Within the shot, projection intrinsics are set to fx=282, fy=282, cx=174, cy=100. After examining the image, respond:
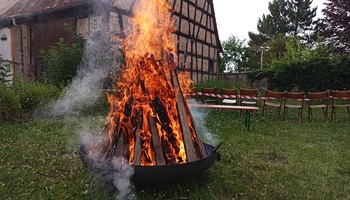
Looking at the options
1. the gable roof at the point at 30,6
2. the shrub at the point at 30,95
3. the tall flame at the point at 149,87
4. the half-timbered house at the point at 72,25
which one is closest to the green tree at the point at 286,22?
the half-timbered house at the point at 72,25

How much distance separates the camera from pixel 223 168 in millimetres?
3926

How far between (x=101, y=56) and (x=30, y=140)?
544cm

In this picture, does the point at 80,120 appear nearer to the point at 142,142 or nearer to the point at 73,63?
the point at 73,63

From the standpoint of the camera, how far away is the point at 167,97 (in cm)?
325

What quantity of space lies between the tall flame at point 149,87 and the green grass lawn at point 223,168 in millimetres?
554

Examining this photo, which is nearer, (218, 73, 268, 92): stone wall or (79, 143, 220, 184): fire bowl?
(79, 143, 220, 184): fire bowl

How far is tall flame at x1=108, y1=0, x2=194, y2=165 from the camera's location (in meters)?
3.07

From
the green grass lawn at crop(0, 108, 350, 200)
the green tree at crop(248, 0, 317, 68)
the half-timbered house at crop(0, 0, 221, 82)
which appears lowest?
the green grass lawn at crop(0, 108, 350, 200)

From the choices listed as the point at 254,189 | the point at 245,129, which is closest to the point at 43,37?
the point at 245,129

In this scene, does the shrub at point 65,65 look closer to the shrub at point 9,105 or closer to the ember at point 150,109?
the shrub at point 9,105

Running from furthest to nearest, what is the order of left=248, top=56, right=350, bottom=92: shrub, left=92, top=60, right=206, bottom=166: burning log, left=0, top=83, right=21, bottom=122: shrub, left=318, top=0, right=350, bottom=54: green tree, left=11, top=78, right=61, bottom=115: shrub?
left=318, top=0, right=350, bottom=54: green tree
left=248, top=56, right=350, bottom=92: shrub
left=11, top=78, right=61, bottom=115: shrub
left=0, top=83, right=21, bottom=122: shrub
left=92, top=60, right=206, bottom=166: burning log

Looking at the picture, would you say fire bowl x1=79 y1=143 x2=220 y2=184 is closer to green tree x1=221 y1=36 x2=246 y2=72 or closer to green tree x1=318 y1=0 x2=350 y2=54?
green tree x1=318 y1=0 x2=350 y2=54

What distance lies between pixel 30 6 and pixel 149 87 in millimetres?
11758

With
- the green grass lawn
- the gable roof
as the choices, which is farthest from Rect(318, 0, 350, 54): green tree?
the gable roof
